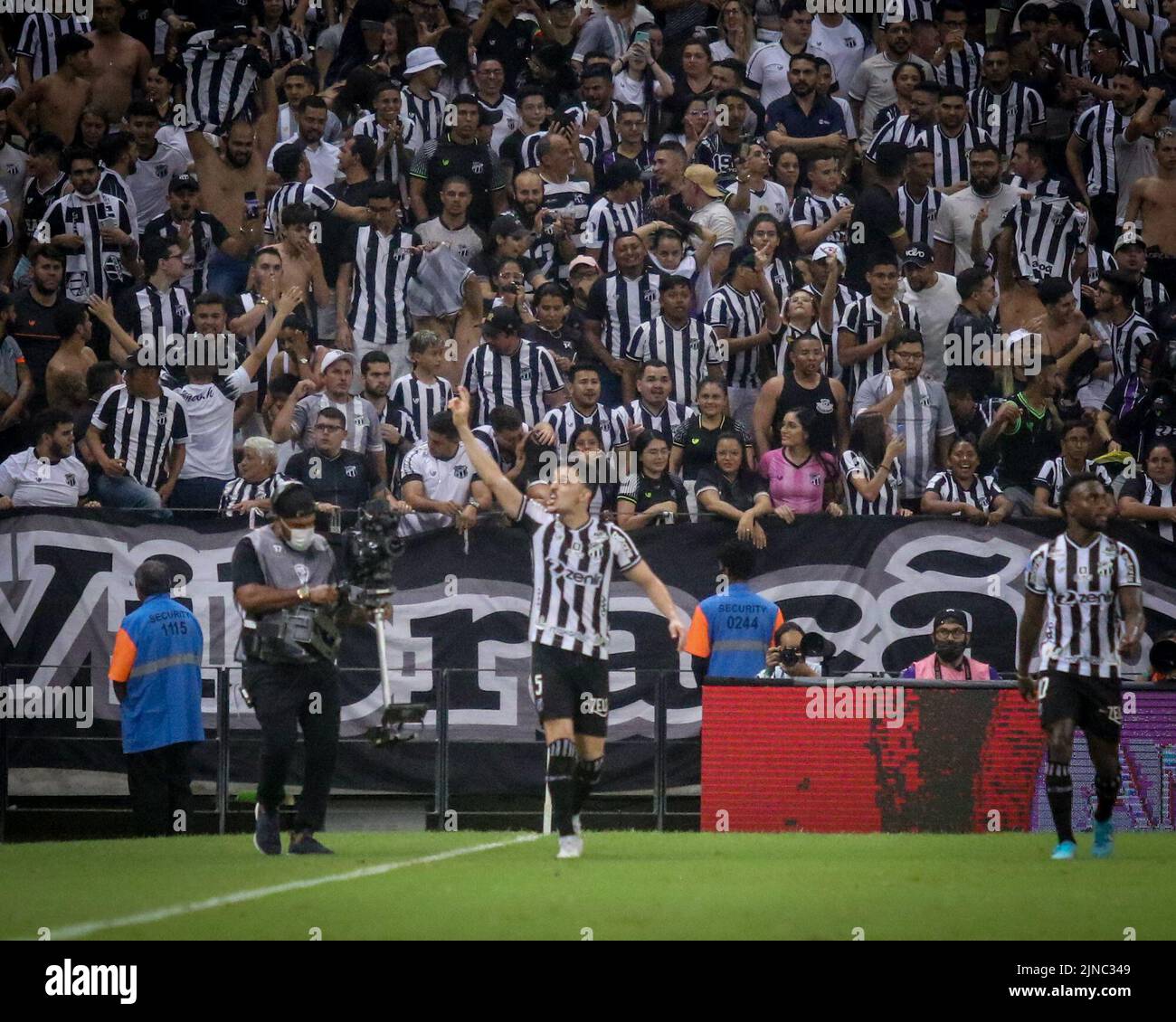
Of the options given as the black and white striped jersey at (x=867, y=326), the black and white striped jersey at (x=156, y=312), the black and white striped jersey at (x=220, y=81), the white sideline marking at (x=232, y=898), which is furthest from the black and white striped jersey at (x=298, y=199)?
the white sideline marking at (x=232, y=898)

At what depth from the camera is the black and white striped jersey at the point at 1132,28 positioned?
21078mm

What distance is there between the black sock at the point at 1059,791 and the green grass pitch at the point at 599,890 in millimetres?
285

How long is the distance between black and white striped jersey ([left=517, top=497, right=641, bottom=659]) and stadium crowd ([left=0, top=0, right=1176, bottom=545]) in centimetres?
346

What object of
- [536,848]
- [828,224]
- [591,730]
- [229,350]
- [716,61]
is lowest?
[536,848]

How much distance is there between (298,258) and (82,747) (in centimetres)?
514

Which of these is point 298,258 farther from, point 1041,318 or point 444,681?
point 1041,318

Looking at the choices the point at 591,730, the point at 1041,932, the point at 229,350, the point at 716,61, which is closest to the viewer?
the point at 1041,932

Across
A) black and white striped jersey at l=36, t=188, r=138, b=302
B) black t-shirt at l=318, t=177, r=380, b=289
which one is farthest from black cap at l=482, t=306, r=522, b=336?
black and white striped jersey at l=36, t=188, r=138, b=302

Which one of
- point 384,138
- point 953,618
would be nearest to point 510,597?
point 953,618

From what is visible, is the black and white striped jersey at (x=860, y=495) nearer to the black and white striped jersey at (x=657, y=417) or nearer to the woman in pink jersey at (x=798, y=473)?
the woman in pink jersey at (x=798, y=473)

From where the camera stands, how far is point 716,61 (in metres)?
19.7

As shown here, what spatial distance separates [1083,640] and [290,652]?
15.3 ft

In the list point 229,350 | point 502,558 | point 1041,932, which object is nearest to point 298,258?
point 229,350

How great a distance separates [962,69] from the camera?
20.1 metres
